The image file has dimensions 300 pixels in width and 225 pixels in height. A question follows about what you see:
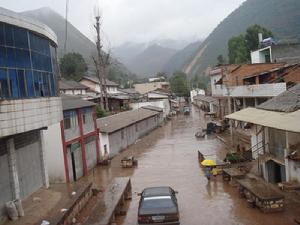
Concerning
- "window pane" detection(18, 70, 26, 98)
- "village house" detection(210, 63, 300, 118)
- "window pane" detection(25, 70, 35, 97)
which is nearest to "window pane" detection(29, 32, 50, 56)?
"window pane" detection(25, 70, 35, 97)

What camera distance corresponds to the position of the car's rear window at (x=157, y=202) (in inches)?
660

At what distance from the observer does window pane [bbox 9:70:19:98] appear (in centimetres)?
1530

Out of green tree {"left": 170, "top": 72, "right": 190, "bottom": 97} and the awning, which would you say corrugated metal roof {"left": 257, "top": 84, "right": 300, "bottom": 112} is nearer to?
the awning

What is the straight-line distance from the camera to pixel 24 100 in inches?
635

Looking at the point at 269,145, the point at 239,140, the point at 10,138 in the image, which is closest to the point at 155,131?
the point at 239,140

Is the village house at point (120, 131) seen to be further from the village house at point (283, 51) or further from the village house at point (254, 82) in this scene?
the village house at point (283, 51)

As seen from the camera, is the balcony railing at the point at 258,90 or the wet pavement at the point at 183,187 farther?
the balcony railing at the point at 258,90

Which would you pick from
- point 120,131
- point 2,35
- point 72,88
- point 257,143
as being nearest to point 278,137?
point 257,143

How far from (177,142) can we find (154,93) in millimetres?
43642

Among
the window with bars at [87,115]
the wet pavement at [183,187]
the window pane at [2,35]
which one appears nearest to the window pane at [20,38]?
the window pane at [2,35]

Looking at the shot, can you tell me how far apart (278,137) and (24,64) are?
44.6ft

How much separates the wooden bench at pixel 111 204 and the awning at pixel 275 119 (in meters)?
7.52

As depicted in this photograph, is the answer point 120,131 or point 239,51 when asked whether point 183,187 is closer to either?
point 120,131

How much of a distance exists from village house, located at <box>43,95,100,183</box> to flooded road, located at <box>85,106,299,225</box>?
62.3 inches
